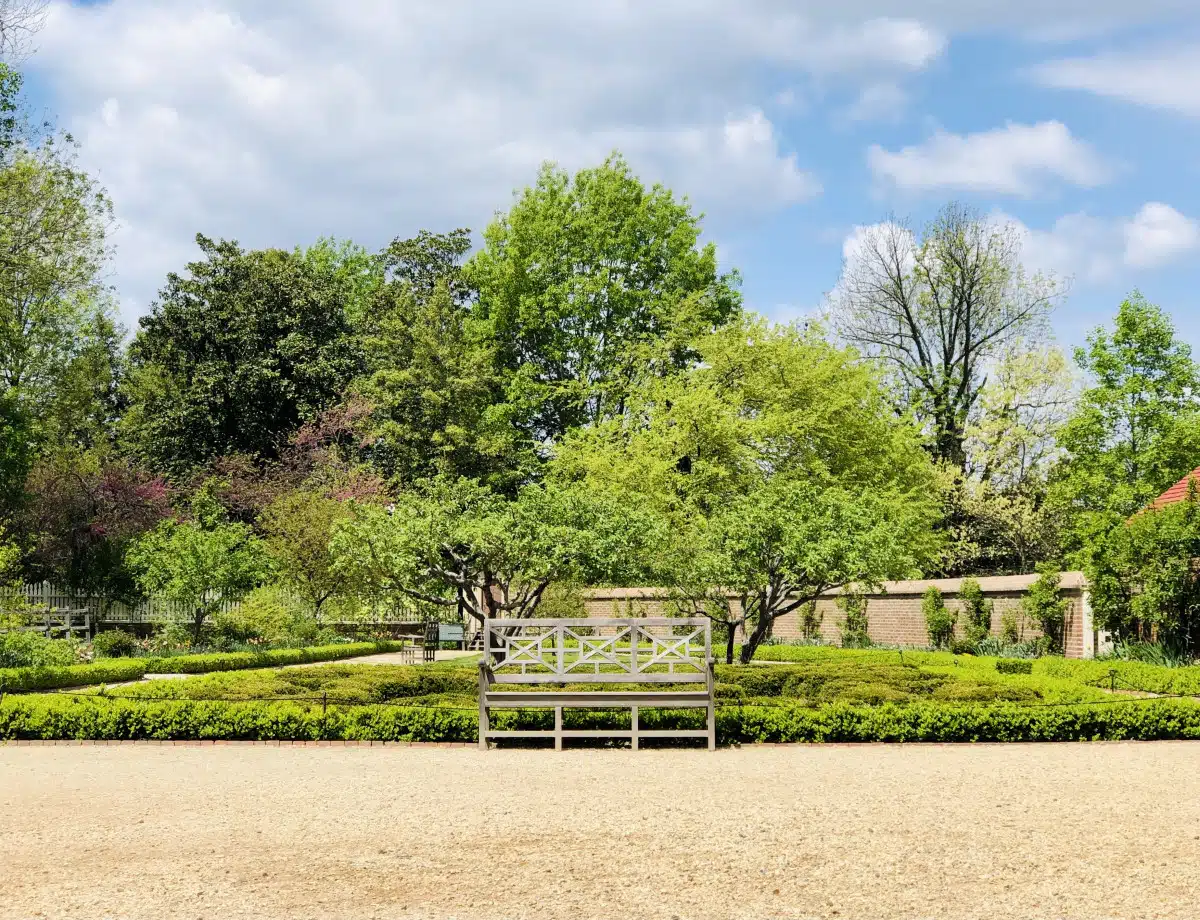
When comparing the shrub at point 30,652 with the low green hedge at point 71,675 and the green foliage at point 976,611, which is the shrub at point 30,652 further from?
the green foliage at point 976,611

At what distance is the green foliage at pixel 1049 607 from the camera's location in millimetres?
23453

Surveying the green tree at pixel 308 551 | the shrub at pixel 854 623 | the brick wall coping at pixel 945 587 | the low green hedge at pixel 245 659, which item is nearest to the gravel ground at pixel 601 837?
the low green hedge at pixel 245 659

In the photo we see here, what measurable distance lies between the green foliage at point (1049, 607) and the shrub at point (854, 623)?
20.3ft

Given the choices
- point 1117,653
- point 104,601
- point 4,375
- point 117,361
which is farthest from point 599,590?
point 117,361

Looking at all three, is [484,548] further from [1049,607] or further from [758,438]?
[758,438]

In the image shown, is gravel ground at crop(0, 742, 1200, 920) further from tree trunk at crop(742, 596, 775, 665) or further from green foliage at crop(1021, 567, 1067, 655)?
green foliage at crop(1021, 567, 1067, 655)

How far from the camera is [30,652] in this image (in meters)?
18.6

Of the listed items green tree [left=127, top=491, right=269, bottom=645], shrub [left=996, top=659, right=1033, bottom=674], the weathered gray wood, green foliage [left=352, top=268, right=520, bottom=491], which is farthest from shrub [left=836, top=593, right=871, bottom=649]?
the weathered gray wood

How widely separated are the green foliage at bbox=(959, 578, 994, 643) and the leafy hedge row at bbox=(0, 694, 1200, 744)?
1290cm

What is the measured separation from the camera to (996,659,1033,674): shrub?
67.5ft

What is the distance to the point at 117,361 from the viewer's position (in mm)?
53344

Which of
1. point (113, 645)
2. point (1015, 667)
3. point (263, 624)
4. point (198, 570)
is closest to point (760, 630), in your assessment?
point (1015, 667)

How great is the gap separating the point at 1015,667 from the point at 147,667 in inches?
645

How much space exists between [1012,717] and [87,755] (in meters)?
10.2
